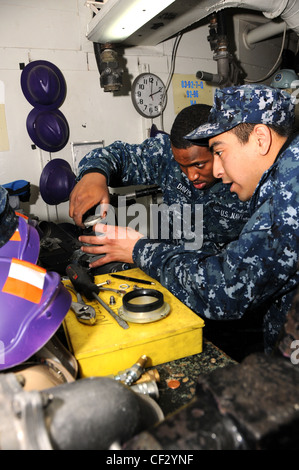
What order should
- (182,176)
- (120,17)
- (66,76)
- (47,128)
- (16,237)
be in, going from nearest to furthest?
1. (16,237)
2. (182,176)
3. (120,17)
4. (47,128)
5. (66,76)

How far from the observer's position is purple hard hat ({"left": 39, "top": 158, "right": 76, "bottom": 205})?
281 cm

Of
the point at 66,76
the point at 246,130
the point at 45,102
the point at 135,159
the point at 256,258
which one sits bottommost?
the point at 256,258

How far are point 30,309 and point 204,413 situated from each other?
39cm

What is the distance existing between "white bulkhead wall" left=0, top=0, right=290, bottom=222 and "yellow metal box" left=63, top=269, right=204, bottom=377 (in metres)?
2.32

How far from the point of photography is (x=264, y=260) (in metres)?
0.92

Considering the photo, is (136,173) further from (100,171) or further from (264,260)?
(264,260)

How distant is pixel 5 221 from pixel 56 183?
202 centimetres

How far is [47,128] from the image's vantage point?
9.21 ft

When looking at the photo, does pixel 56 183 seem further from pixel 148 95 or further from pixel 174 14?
pixel 174 14

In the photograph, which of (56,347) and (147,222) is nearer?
(56,347)

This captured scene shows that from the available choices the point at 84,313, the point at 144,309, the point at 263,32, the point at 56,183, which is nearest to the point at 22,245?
the point at 84,313

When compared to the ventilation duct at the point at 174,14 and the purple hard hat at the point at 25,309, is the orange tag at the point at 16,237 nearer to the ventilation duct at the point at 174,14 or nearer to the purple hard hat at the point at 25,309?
the purple hard hat at the point at 25,309

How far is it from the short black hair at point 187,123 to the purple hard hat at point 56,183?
1373 mm

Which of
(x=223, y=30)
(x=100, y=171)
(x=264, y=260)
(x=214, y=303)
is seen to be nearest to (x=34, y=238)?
(x=214, y=303)
